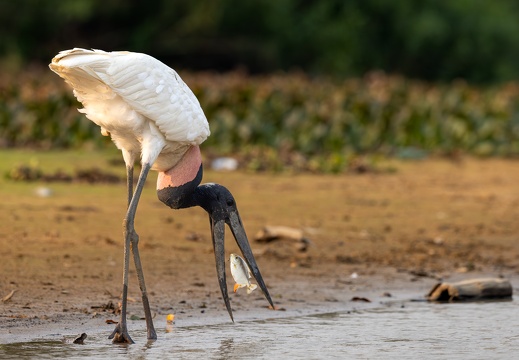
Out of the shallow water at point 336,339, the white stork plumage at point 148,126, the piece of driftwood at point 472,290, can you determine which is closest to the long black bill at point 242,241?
the white stork plumage at point 148,126

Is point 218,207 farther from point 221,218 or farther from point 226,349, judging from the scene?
point 226,349

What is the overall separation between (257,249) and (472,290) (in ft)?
5.08

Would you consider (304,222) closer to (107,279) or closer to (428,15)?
(107,279)

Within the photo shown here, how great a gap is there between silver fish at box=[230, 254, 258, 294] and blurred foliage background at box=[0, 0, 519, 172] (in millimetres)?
5926

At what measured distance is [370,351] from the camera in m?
4.88

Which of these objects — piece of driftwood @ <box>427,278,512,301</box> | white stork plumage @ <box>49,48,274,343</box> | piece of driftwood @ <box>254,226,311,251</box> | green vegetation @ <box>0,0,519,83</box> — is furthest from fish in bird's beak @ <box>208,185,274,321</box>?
green vegetation @ <box>0,0,519,83</box>

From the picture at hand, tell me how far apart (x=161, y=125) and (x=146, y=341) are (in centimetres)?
100

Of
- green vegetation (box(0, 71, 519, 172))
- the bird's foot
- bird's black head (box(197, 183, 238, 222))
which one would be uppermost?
green vegetation (box(0, 71, 519, 172))

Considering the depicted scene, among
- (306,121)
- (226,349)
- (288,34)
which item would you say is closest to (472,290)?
(226,349)

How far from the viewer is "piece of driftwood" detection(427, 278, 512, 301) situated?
612 cm

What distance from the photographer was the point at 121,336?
4.87 m

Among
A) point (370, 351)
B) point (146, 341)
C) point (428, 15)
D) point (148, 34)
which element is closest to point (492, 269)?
point (370, 351)

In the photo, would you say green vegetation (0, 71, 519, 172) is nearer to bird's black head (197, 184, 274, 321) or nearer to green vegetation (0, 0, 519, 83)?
bird's black head (197, 184, 274, 321)

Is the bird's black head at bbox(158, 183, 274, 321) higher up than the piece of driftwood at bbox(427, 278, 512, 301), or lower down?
higher up
